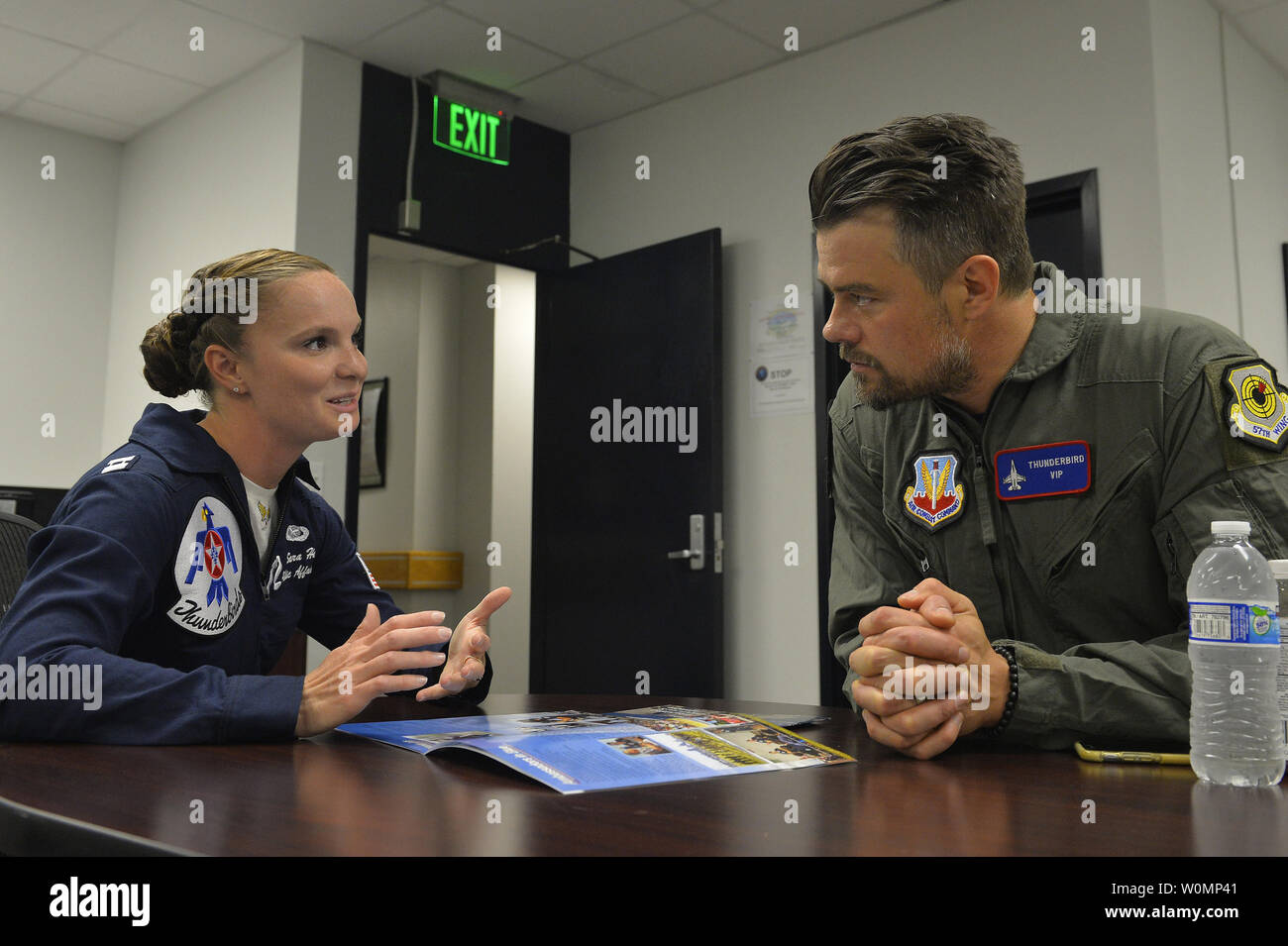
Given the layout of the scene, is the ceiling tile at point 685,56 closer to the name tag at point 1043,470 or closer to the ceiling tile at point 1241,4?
the ceiling tile at point 1241,4

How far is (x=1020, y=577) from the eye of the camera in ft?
4.44

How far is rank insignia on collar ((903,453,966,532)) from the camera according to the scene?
137cm

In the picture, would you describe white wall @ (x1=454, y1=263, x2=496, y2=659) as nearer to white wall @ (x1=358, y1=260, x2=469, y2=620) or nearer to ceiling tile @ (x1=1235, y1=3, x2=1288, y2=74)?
white wall @ (x1=358, y1=260, x2=469, y2=620)

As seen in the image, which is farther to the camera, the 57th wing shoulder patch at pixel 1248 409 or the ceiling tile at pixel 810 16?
the ceiling tile at pixel 810 16

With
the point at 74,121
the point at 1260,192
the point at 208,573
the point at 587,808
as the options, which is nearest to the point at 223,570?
the point at 208,573

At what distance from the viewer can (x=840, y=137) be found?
3.75 meters

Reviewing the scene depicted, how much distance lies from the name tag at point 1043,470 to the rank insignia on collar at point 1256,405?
0.17m

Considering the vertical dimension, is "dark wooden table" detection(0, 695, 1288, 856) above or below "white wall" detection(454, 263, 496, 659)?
below

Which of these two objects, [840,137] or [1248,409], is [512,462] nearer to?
[840,137]

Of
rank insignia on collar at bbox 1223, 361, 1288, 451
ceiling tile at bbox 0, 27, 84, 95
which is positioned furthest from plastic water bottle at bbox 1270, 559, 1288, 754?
ceiling tile at bbox 0, 27, 84, 95

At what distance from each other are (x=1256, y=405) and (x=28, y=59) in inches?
166

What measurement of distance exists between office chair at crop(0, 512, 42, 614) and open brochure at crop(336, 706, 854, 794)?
0.69 m

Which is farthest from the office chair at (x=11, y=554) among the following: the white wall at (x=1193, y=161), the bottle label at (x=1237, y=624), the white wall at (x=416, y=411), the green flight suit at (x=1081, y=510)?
the white wall at (x=416, y=411)

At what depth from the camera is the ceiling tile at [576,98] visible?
13.4 ft
